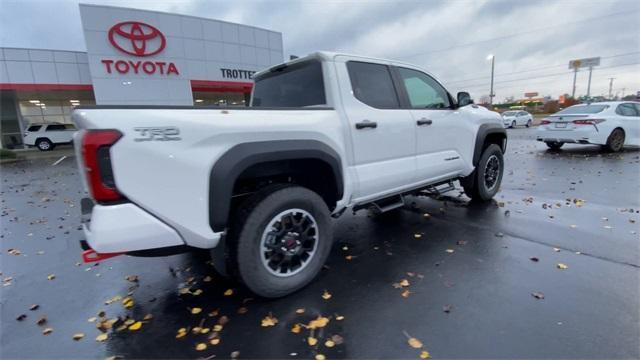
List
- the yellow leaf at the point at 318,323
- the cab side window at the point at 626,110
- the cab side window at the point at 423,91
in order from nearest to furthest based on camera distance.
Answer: the yellow leaf at the point at 318,323, the cab side window at the point at 423,91, the cab side window at the point at 626,110

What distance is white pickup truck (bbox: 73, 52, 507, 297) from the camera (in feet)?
6.45

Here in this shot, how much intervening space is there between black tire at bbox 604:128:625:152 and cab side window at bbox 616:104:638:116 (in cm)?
58

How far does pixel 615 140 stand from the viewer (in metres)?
9.92

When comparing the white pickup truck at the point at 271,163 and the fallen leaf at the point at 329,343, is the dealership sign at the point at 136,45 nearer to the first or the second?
the white pickup truck at the point at 271,163

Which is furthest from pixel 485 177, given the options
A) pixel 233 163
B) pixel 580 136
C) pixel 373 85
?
pixel 580 136

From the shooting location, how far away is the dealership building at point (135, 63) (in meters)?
20.1

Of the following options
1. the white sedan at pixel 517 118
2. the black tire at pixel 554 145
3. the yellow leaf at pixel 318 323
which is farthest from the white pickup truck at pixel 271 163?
the white sedan at pixel 517 118

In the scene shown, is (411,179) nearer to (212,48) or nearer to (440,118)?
(440,118)

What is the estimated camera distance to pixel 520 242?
3678mm

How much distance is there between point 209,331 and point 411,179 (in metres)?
2.68

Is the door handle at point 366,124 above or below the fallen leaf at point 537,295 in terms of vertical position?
above

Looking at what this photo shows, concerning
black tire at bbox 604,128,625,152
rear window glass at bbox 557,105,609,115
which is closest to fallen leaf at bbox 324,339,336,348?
black tire at bbox 604,128,625,152

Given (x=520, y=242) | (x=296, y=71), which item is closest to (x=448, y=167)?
(x=520, y=242)

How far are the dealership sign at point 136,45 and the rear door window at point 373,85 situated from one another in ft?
73.4
